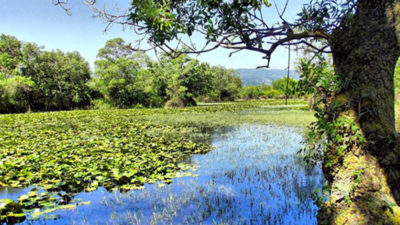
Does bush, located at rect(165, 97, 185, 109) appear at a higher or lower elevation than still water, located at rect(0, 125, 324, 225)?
higher

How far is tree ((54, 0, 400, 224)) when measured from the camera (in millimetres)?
2736

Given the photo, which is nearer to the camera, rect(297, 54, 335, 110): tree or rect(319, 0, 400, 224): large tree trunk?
rect(319, 0, 400, 224): large tree trunk

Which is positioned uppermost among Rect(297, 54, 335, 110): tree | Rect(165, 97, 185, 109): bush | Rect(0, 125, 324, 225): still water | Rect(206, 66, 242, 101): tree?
Rect(206, 66, 242, 101): tree

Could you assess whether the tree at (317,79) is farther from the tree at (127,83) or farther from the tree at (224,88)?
the tree at (224,88)

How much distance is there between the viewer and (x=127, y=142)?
873 cm

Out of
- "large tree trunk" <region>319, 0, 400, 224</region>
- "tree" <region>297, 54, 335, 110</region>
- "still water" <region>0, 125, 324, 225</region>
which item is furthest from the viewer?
"still water" <region>0, 125, 324, 225</region>

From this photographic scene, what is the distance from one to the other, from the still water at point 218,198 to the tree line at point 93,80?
991 inches

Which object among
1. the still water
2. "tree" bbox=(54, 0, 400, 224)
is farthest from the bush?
"tree" bbox=(54, 0, 400, 224)

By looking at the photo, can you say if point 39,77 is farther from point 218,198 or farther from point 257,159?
point 218,198

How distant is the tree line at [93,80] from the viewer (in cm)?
3022

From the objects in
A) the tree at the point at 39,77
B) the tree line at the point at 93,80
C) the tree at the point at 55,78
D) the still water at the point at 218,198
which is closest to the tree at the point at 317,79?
the still water at the point at 218,198

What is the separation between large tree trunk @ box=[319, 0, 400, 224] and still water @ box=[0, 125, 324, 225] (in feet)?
3.00

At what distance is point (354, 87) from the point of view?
2904 mm

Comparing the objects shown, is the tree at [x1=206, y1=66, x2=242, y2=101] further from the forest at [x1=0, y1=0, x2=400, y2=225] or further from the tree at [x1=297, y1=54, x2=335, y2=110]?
the tree at [x1=297, y1=54, x2=335, y2=110]
